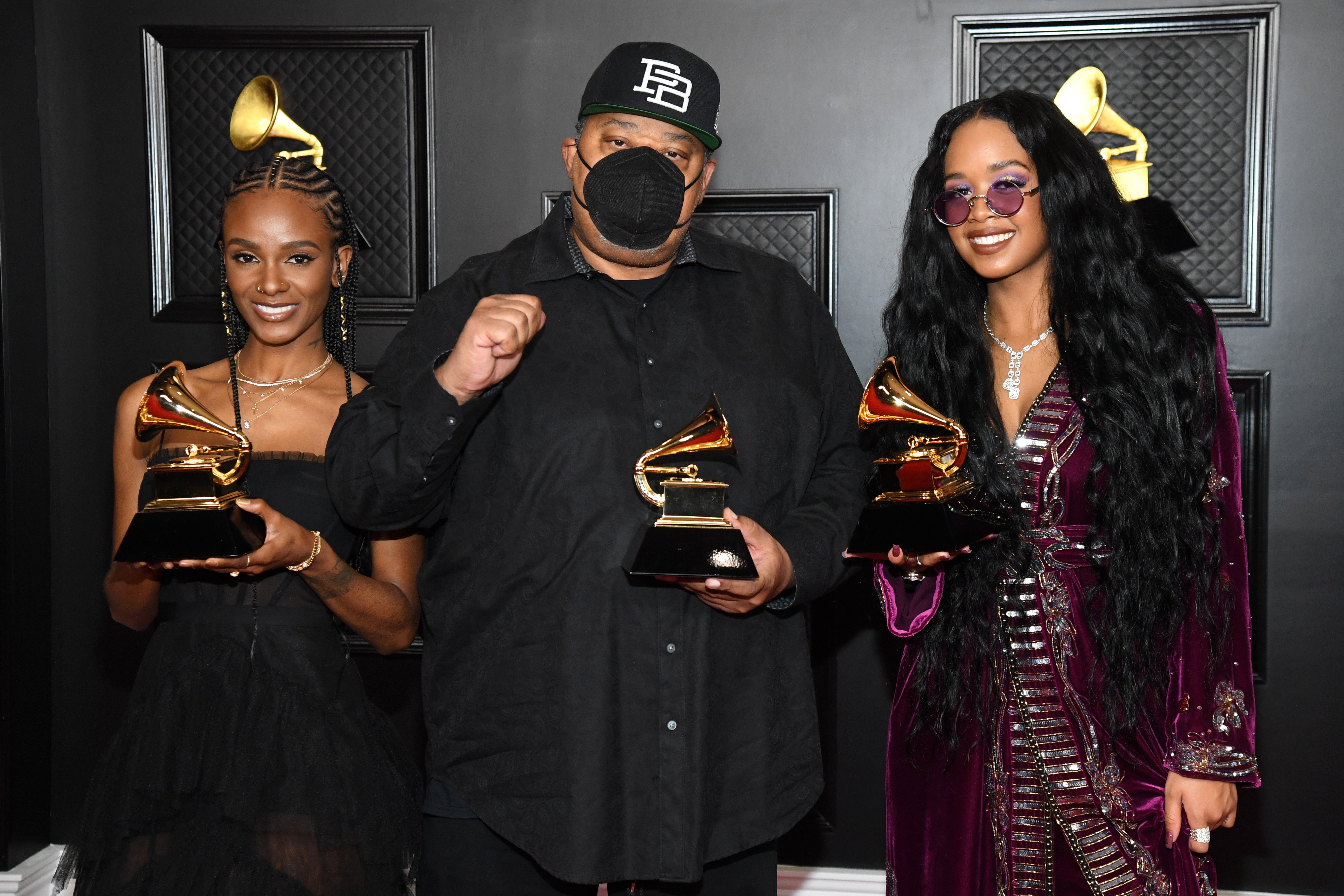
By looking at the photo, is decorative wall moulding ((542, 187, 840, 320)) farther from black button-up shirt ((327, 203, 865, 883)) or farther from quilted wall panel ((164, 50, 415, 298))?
black button-up shirt ((327, 203, 865, 883))

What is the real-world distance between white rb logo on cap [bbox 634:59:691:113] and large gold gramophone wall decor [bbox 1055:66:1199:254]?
1305mm

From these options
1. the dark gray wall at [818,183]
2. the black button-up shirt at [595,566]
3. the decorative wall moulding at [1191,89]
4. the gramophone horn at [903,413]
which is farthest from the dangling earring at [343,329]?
the decorative wall moulding at [1191,89]

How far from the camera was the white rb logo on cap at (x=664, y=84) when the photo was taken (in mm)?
1759

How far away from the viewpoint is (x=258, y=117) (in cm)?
254

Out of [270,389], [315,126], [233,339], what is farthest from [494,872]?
[315,126]

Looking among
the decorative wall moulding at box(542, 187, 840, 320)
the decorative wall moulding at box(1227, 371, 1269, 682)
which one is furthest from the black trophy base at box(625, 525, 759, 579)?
the decorative wall moulding at box(1227, 371, 1269, 682)

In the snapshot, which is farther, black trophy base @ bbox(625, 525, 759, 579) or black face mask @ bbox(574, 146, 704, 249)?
black face mask @ bbox(574, 146, 704, 249)

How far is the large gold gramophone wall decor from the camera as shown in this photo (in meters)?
2.66

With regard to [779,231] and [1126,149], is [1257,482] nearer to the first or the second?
[1126,149]

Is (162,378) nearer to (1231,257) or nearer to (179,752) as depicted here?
(179,752)

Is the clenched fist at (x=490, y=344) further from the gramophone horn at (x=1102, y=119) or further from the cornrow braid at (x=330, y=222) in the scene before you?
the gramophone horn at (x=1102, y=119)

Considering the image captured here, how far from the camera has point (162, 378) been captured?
1769mm

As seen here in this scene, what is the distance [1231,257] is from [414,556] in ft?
6.98

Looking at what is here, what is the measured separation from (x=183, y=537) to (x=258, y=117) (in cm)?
127
